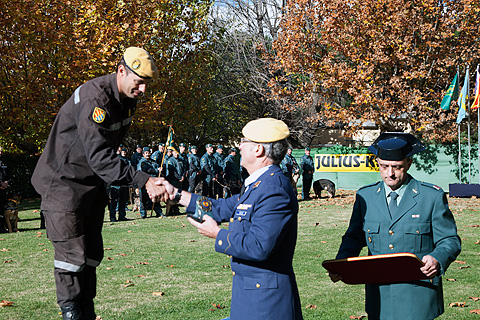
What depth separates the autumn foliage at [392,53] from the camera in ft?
80.3

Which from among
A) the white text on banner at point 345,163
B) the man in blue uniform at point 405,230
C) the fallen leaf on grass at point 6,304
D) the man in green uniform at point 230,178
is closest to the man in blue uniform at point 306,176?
the man in green uniform at point 230,178

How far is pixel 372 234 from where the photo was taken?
377 cm

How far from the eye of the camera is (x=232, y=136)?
120 ft

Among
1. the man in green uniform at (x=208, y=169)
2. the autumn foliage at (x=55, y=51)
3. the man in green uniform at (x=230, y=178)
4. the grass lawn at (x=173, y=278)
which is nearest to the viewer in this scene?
the grass lawn at (x=173, y=278)

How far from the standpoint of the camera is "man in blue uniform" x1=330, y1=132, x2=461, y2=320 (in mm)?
3485

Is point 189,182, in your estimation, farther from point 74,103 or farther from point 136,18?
point 74,103

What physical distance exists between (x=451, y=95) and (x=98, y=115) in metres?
22.0

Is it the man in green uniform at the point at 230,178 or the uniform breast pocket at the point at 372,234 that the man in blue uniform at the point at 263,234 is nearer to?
the uniform breast pocket at the point at 372,234

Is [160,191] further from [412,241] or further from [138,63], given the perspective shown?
[412,241]

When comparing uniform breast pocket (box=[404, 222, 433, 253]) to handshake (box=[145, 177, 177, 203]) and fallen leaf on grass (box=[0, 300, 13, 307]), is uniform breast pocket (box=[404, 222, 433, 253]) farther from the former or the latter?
fallen leaf on grass (box=[0, 300, 13, 307])

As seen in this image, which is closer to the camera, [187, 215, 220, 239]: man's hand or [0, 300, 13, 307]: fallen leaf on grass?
[187, 215, 220, 239]: man's hand

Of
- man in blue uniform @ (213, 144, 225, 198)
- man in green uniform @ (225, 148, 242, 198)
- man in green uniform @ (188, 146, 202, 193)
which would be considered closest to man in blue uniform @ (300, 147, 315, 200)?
man in green uniform @ (225, 148, 242, 198)

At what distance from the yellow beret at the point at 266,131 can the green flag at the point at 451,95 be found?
21840 millimetres

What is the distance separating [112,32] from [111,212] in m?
10.8
